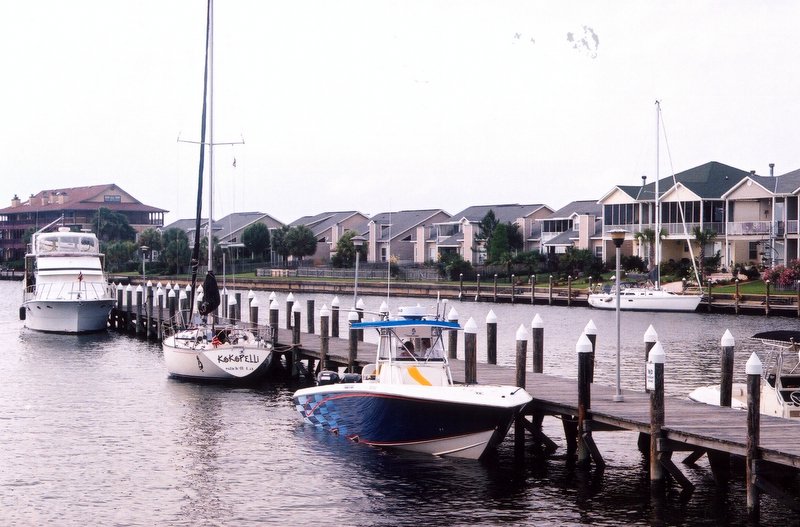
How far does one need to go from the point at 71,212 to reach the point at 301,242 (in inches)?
2185

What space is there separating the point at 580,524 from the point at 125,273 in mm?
125052

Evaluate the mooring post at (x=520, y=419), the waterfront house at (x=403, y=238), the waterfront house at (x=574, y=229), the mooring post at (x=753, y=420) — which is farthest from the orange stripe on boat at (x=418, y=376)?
the waterfront house at (x=403, y=238)

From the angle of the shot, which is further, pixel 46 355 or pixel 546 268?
pixel 546 268

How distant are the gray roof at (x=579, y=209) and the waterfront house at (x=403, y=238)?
17.4 metres

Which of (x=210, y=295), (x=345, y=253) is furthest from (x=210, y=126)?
(x=345, y=253)

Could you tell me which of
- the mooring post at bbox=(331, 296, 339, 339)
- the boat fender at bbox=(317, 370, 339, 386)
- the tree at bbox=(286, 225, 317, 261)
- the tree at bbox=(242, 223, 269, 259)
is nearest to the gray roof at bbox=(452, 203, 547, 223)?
the tree at bbox=(286, 225, 317, 261)

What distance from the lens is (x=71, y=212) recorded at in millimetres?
172500

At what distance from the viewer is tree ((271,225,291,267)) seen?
134 metres

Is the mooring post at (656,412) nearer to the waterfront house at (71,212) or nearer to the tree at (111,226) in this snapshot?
the tree at (111,226)

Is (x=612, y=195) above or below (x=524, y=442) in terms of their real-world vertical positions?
above

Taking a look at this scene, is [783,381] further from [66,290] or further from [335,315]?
[66,290]

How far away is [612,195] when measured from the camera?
332 feet

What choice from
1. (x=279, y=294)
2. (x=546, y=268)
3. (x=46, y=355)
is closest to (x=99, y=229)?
(x=279, y=294)

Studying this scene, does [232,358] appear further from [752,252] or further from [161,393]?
[752,252]
